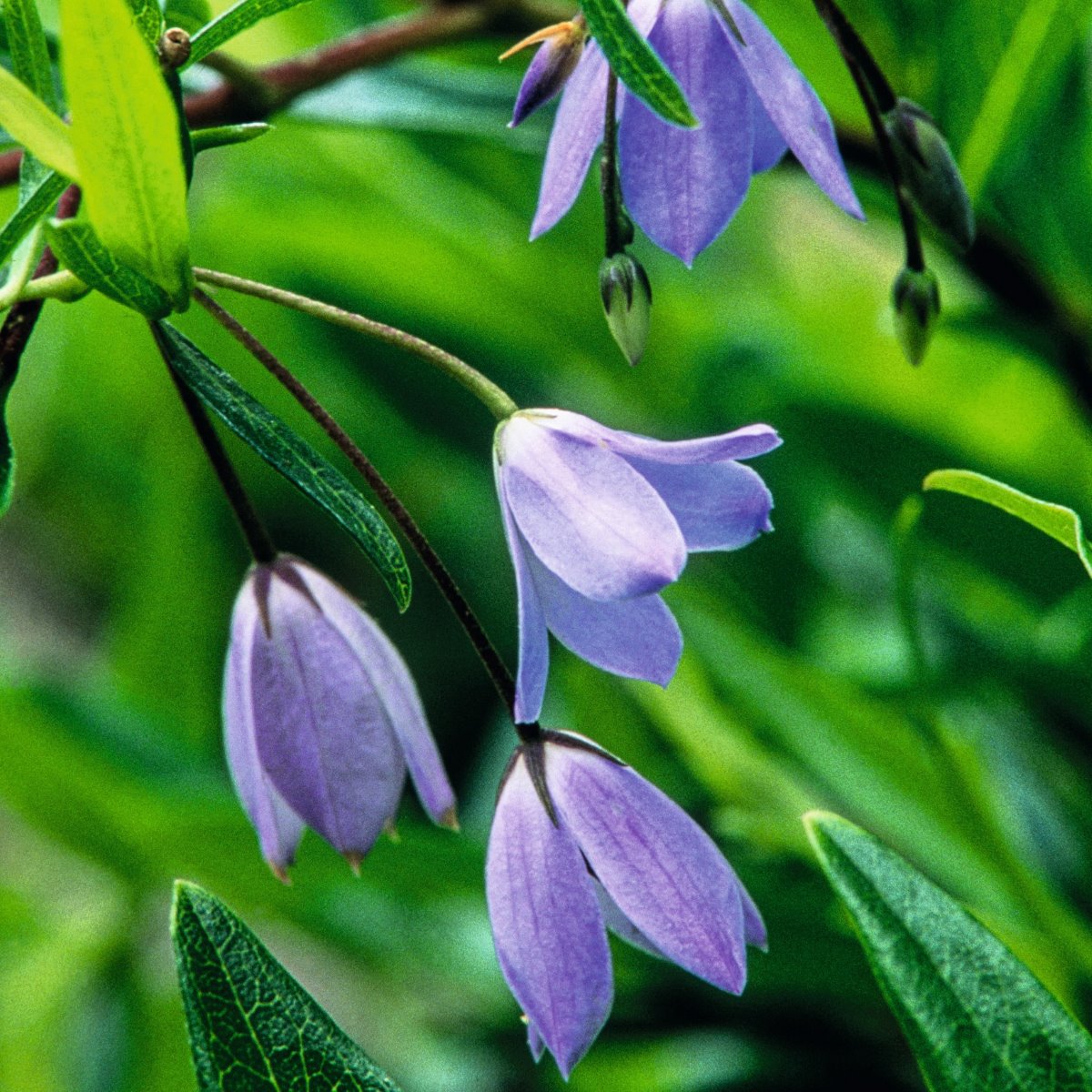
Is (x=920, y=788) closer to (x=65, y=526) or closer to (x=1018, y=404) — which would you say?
(x=1018, y=404)

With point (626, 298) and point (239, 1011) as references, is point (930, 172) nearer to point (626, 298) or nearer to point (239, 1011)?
point (626, 298)

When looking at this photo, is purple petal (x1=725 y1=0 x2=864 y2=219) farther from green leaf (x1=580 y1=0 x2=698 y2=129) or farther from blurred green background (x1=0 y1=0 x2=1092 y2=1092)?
blurred green background (x1=0 y1=0 x2=1092 y2=1092)

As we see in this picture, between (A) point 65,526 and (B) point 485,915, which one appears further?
(A) point 65,526

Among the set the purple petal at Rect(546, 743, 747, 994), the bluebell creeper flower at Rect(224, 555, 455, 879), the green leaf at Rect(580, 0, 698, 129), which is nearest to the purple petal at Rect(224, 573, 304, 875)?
the bluebell creeper flower at Rect(224, 555, 455, 879)

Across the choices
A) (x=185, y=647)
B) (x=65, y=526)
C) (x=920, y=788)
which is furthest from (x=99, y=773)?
(x=65, y=526)

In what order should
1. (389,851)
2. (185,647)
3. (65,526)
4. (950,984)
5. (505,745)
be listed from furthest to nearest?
(65,526) < (185,647) < (505,745) < (389,851) < (950,984)

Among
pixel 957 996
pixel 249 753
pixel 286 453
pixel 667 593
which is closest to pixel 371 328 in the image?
pixel 286 453

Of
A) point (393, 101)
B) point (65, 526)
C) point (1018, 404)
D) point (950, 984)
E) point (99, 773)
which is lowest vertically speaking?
point (65, 526)
